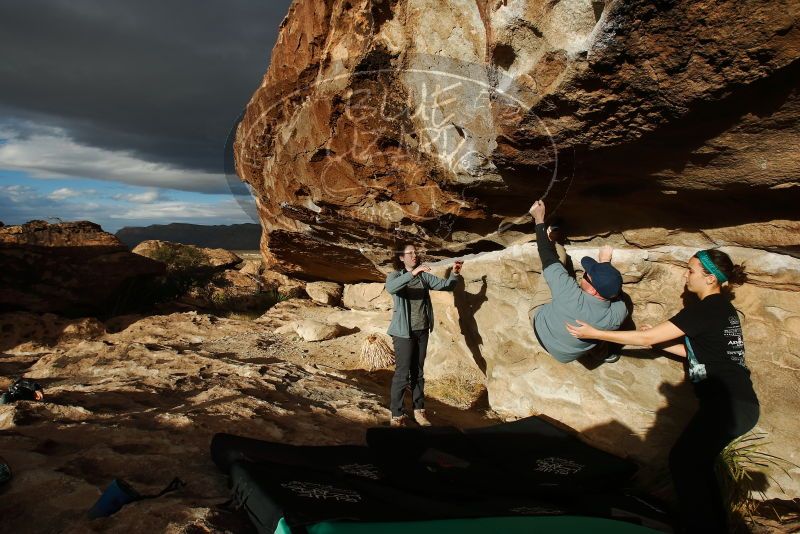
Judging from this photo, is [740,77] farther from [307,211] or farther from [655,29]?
[307,211]

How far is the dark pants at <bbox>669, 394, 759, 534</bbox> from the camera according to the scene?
103 inches

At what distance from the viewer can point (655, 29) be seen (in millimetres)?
2027

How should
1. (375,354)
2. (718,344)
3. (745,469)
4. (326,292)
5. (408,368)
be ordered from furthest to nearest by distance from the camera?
(326,292) < (375,354) < (408,368) < (745,469) < (718,344)

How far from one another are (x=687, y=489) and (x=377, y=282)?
5970 mm

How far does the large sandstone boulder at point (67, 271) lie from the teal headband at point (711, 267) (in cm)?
912

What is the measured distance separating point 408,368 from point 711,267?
8.05ft

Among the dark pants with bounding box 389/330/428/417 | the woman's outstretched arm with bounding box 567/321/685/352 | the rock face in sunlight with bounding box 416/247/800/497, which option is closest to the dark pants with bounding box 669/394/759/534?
the woman's outstretched arm with bounding box 567/321/685/352

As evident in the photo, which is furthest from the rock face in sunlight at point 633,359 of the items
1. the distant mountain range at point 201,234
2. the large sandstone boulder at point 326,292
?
the distant mountain range at point 201,234

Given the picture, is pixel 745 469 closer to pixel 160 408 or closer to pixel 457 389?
pixel 457 389

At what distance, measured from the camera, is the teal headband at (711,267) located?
9.57ft

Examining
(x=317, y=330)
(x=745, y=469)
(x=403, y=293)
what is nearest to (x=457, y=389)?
(x=403, y=293)

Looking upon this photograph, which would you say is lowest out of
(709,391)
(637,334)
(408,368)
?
(408,368)

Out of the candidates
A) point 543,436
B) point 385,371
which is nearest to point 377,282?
point 385,371

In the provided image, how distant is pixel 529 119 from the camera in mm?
2799
